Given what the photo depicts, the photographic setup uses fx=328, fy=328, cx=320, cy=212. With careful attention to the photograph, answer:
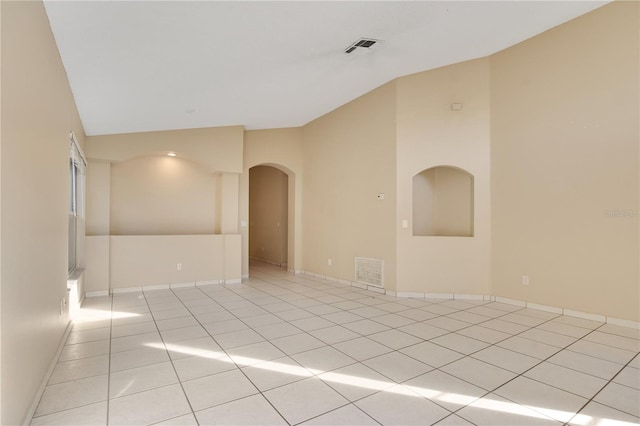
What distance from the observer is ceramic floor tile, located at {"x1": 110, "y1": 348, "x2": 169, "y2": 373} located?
8.87 feet

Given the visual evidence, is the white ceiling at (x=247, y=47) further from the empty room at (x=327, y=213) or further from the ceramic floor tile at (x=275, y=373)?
the ceramic floor tile at (x=275, y=373)

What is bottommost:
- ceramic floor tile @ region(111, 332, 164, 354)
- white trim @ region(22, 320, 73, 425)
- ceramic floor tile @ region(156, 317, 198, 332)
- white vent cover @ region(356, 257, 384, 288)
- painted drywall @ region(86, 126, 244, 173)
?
ceramic floor tile @ region(156, 317, 198, 332)

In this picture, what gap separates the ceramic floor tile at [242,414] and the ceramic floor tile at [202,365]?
52cm

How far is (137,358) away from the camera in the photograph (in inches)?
112

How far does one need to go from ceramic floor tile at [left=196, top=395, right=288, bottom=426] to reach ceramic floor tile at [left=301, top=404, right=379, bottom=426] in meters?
0.20

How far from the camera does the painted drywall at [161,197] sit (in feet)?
19.2

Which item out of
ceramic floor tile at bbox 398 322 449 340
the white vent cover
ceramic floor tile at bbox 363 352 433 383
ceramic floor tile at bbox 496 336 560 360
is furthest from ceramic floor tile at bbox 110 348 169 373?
the white vent cover

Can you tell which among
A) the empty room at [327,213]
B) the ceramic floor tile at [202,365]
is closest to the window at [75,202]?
the empty room at [327,213]

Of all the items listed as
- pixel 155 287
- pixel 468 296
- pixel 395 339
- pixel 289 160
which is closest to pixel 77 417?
pixel 395 339

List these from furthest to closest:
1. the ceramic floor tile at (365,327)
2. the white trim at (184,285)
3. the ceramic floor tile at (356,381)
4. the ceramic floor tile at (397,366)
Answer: the white trim at (184,285)
the ceramic floor tile at (365,327)
the ceramic floor tile at (397,366)
the ceramic floor tile at (356,381)

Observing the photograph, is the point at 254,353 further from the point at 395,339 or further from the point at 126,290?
the point at 126,290

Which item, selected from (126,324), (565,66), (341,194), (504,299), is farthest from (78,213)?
(565,66)

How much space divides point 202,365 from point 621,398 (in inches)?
120

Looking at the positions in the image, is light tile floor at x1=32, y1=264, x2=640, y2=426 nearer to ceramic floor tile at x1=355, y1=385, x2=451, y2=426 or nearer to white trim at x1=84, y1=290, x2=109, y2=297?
ceramic floor tile at x1=355, y1=385, x2=451, y2=426
